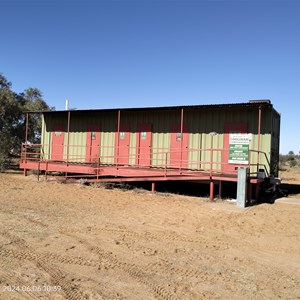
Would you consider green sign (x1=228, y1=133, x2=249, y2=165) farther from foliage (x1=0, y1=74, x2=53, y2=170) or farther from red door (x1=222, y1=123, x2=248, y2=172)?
foliage (x1=0, y1=74, x2=53, y2=170)

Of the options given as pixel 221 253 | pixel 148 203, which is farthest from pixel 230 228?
pixel 148 203

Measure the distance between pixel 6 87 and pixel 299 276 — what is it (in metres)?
25.1

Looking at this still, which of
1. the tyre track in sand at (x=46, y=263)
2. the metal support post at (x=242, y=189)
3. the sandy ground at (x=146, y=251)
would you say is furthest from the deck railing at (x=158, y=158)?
the tyre track in sand at (x=46, y=263)

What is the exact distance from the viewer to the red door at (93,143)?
18.2 metres

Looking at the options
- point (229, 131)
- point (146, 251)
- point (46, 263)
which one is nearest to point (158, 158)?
point (229, 131)

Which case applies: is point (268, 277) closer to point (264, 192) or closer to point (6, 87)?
point (264, 192)

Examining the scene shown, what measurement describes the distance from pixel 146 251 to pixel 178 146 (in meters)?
10.1

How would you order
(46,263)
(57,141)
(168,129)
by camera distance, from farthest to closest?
(57,141) < (168,129) < (46,263)

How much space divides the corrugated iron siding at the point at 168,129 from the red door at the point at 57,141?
248mm

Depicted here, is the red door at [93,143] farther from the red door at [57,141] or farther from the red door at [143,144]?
the red door at [143,144]

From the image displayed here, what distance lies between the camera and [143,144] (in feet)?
55.6

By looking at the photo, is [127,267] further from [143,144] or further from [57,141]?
[57,141]

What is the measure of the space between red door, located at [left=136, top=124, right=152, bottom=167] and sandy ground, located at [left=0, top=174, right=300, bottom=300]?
18.1ft

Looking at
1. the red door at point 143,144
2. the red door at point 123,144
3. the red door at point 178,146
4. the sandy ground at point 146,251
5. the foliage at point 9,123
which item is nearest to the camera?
the sandy ground at point 146,251
